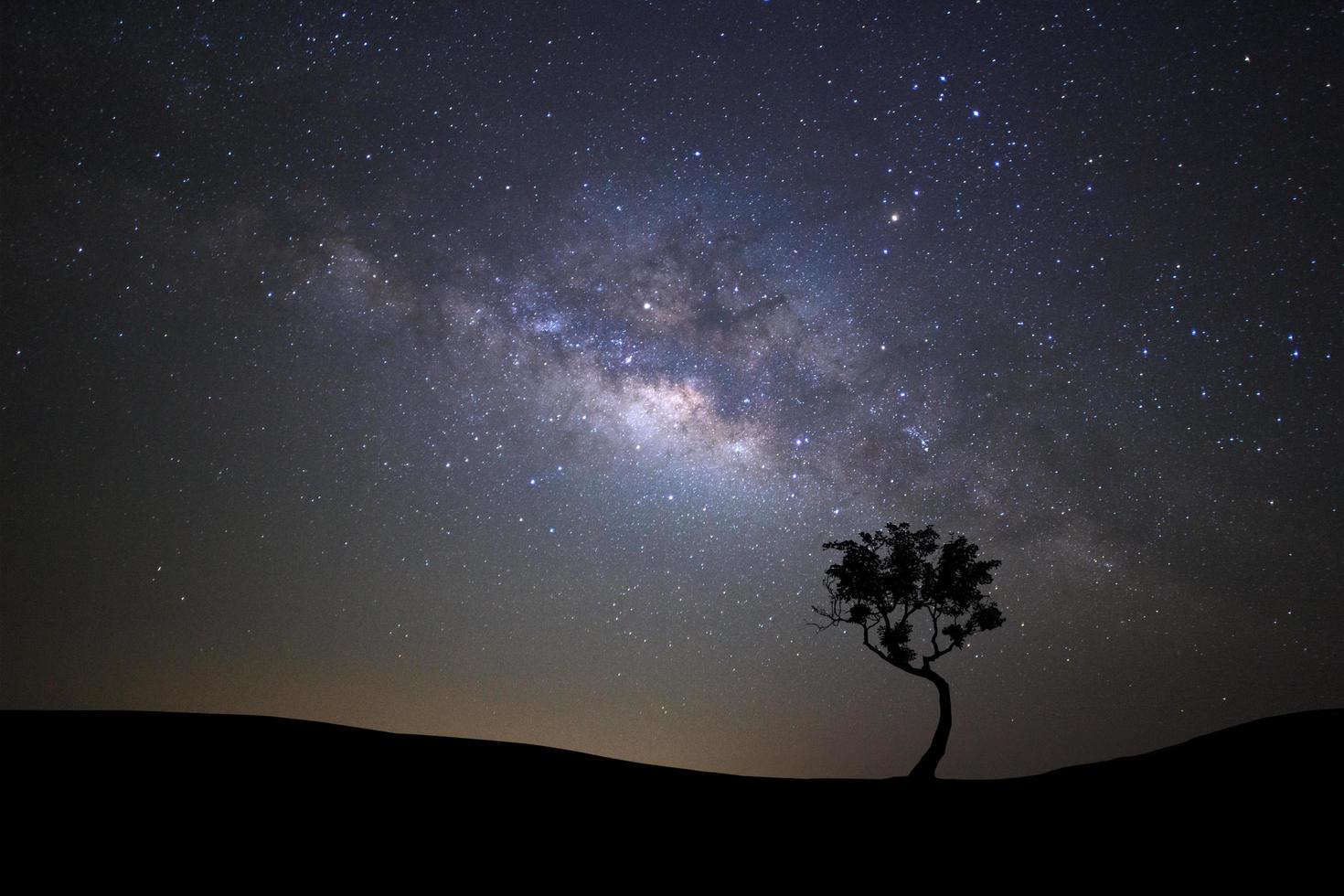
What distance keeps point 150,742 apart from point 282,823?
4.70 metres

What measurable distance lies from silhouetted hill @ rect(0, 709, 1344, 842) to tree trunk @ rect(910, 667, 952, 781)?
2903mm

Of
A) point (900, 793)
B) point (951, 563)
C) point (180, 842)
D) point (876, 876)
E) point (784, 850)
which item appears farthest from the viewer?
point (951, 563)

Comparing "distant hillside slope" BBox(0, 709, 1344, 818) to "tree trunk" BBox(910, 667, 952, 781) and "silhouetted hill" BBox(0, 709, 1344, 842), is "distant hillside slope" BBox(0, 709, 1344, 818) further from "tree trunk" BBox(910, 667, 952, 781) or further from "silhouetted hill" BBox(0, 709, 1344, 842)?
"tree trunk" BBox(910, 667, 952, 781)

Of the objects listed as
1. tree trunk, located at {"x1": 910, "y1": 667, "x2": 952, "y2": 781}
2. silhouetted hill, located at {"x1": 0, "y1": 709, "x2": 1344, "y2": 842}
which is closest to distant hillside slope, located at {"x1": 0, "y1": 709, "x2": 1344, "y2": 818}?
silhouetted hill, located at {"x1": 0, "y1": 709, "x2": 1344, "y2": 842}

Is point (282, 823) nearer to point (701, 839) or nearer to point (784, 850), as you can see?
point (701, 839)

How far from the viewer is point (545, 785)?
1180 cm

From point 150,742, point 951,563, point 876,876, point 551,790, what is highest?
point 951,563

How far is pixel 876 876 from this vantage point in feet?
29.0

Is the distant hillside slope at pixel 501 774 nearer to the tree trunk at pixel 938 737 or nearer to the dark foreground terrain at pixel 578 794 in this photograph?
the dark foreground terrain at pixel 578 794

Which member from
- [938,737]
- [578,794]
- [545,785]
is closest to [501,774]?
[545,785]

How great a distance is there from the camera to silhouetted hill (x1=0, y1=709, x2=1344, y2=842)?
957 cm

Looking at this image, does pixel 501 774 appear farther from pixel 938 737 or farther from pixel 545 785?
pixel 938 737

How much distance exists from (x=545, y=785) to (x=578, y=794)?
67 centimetres

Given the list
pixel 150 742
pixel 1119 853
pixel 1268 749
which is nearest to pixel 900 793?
pixel 1119 853
